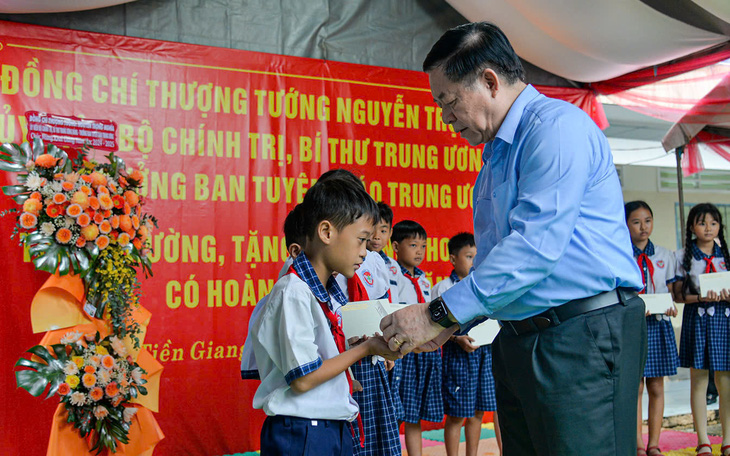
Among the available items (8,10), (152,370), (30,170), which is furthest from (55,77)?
(152,370)

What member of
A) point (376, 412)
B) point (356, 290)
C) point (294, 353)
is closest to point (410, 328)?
point (294, 353)

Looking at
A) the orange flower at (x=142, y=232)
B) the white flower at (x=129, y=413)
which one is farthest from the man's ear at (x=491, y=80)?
the white flower at (x=129, y=413)

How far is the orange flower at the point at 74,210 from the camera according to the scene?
2.47 metres

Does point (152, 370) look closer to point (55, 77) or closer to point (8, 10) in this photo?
point (55, 77)

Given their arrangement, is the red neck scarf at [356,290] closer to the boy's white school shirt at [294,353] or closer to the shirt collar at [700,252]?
the boy's white school shirt at [294,353]

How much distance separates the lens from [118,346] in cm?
264

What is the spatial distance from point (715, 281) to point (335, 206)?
2625 millimetres

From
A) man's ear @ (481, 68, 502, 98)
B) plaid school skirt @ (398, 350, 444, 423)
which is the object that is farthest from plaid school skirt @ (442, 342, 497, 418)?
man's ear @ (481, 68, 502, 98)

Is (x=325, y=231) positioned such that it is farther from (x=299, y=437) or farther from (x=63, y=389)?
(x=63, y=389)

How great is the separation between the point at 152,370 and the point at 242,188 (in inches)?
47.8

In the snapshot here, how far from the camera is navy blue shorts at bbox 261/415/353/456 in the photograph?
5.37 feet

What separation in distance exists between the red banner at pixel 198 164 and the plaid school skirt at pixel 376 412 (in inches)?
57.5

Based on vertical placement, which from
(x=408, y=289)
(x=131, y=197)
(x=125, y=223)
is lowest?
(x=408, y=289)

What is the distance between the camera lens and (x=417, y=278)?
11.7 feet
